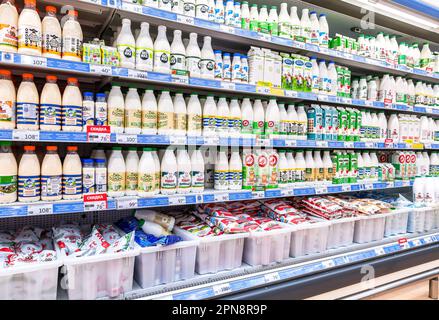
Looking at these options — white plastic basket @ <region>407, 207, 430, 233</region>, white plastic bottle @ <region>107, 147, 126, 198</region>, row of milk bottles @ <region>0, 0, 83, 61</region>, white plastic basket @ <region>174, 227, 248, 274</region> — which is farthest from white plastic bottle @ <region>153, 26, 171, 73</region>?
white plastic basket @ <region>407, 207, 430, 233</region>

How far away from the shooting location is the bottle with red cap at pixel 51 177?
1.59 metres

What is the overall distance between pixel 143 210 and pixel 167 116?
0.64 metres

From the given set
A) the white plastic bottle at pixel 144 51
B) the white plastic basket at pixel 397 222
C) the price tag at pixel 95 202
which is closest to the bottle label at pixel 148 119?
the white plastic bottle at pixel 144 51

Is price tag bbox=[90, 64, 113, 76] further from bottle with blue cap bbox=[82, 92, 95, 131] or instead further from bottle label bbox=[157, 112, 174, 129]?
bottle label bbox=[157, 112, 174, 129]

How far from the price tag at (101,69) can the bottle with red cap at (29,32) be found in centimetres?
25

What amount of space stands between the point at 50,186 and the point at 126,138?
18.0 inches

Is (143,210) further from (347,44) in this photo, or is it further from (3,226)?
(347,44)

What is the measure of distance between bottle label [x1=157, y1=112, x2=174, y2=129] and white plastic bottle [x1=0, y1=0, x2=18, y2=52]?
796 millimetres

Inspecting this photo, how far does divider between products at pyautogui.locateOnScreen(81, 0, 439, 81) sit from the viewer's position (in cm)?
176

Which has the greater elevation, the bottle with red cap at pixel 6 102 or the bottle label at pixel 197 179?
the bottle with red cap at pixel 6 102

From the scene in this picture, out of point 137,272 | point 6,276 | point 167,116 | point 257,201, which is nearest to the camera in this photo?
point 6,276

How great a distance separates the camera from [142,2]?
183 cm

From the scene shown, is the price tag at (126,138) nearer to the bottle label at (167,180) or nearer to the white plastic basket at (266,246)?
the bottle label at (167,180)
